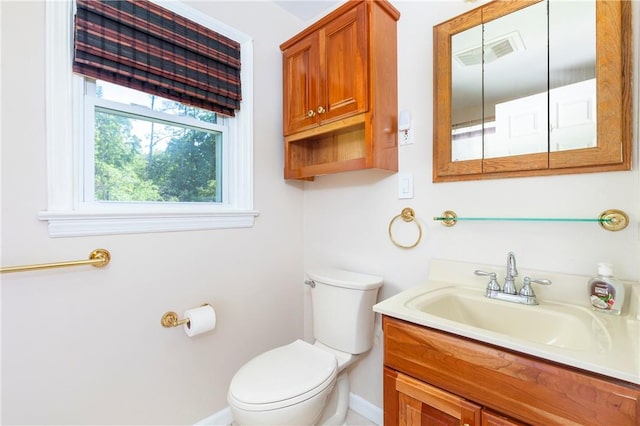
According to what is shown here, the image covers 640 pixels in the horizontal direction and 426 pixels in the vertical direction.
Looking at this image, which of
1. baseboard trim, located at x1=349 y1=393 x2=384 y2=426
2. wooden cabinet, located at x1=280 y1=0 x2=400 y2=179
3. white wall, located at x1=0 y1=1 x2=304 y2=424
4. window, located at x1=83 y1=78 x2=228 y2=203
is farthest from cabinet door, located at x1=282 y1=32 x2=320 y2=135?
baseboard trim, located at x1=349 y1=393 x2=384 y2=426

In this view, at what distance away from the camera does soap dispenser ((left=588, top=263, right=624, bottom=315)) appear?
0.88 metres

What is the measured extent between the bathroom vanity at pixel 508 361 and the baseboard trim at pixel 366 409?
0.68 m

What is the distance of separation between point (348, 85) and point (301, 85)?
1.20ft

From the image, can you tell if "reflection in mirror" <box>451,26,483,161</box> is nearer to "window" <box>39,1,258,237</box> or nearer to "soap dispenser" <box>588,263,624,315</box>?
"soap dispenser" <box>588,263,624,315</box>

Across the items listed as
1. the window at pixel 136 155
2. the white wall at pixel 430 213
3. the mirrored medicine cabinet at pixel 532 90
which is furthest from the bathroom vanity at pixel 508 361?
the window at pixel 136 155

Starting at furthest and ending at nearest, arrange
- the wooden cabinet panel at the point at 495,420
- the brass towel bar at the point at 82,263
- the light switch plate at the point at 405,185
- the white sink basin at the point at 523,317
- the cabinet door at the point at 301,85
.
→ the cabinet door at the point at 301,85 < the light switch plate at the point at 405,185 < the brass towel bar at the point at 82,263 < the white sink basin at the point at 523,317 < the wooden cabinet panel at the point at 495,420

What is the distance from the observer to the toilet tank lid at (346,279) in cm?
140

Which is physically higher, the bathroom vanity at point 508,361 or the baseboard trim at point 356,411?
the bathroom vanity at point 508,361

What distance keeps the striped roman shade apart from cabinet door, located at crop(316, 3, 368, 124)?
0.50m

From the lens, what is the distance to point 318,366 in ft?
4.21

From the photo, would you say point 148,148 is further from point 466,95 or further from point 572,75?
point 572,75

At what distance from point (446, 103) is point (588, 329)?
0.98 meters

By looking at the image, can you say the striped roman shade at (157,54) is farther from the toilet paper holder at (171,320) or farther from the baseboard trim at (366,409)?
the baseboard trim at (366,409)

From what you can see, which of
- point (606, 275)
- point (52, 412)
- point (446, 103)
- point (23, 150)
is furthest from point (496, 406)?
point (23, 150)
